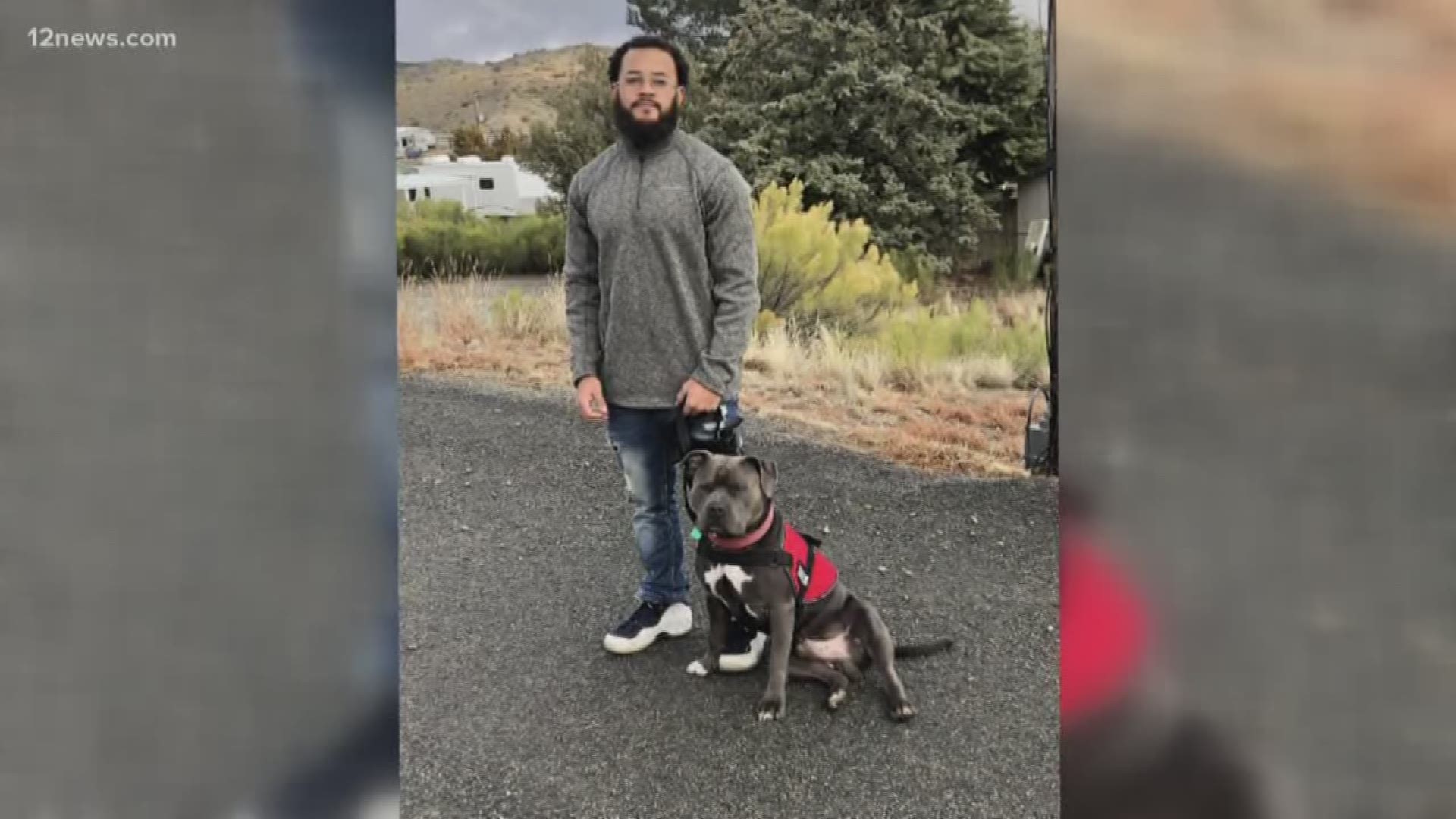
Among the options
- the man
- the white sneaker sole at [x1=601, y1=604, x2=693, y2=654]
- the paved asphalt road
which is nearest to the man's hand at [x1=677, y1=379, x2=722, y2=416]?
the man

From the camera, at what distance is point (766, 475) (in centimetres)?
195

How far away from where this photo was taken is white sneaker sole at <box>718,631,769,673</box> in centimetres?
196

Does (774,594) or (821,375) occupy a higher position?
(821,375)

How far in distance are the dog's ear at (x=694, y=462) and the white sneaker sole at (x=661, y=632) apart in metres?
0.25

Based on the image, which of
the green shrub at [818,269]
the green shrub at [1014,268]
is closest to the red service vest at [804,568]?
the green shrub at [818,269]

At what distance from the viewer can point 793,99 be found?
1959 mm

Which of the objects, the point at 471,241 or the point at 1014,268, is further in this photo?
the point at 471,241

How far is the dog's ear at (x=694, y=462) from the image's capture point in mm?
1952

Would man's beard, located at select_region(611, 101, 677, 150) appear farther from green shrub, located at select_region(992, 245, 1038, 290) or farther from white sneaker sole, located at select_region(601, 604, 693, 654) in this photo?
white sneaker sole, located at select_region(601, 604, 693, 654)
